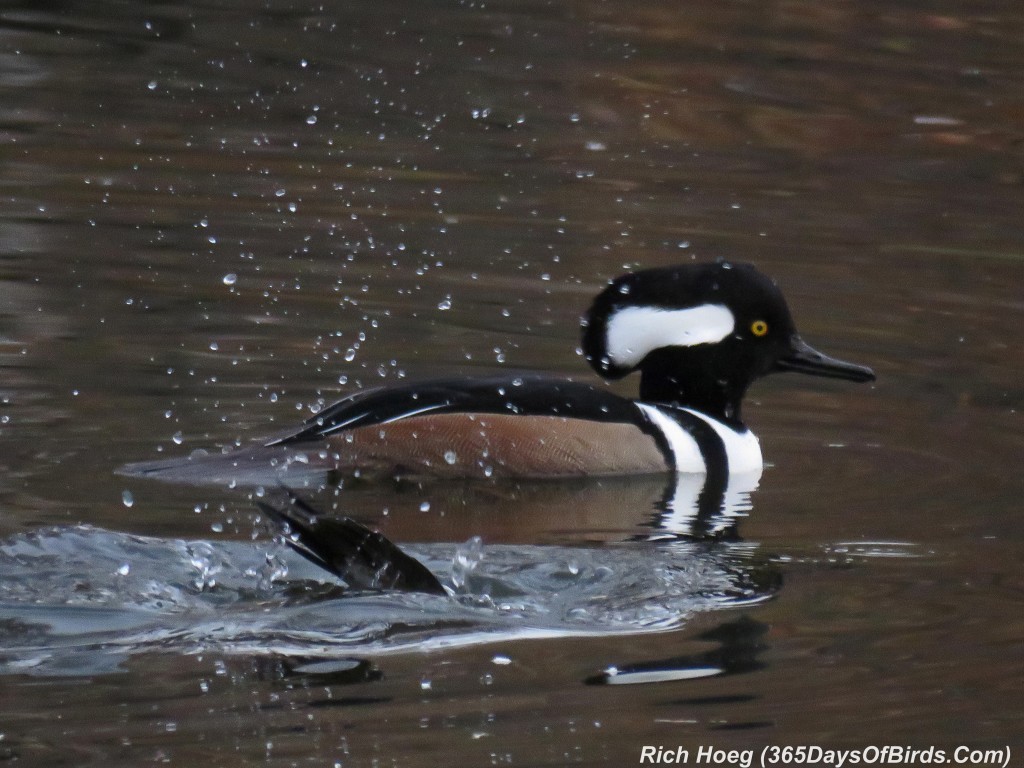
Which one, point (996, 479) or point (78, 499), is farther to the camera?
point (996, 479)

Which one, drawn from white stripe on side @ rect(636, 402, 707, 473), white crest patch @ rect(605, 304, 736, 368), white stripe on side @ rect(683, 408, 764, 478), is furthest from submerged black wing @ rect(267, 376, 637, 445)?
white stripe on side @ rect(683, 408, 764, 478)

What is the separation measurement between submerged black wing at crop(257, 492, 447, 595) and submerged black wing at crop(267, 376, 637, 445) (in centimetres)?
155

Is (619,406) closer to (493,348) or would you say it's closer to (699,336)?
(699,336)

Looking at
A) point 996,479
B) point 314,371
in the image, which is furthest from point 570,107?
point 996,479

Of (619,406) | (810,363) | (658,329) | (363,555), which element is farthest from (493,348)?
(363,555)

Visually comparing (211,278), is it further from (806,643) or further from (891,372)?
(806,643)

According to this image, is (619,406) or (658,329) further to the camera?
(658,329)

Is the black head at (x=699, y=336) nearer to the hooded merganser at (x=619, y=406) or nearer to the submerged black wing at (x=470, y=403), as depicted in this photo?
the hooded merganser at (x=619, y=406)

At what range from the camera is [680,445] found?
734 cm

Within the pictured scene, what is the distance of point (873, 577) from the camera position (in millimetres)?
5848

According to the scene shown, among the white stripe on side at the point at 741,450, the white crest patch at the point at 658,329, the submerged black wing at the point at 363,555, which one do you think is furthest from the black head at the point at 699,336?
the submerged black wing at the point at 363,555

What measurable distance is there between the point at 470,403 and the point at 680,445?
824mm

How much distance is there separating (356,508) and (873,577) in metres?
1.79

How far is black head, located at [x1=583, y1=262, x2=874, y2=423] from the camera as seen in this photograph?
291 inches
